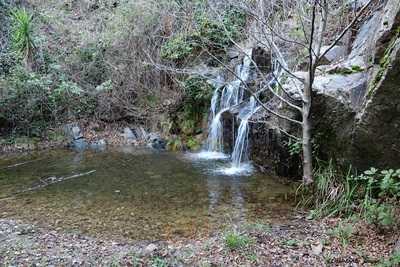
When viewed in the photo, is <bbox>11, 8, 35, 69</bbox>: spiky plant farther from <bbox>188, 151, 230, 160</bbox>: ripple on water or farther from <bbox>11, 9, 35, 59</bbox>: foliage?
<bbox>188, 151, 230, 160</bbox>: ripple on water

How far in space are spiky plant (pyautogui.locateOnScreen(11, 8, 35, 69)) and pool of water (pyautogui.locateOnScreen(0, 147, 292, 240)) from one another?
344 cm

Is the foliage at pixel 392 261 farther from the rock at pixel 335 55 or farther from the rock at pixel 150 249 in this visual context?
the rock at pixel 335 55

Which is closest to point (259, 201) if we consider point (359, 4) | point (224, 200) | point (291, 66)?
point (224, 200)

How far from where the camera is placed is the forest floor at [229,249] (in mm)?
3787

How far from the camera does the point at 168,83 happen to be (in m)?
11.8

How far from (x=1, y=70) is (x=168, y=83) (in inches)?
186

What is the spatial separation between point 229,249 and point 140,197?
2.69 metres

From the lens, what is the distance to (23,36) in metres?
10.6

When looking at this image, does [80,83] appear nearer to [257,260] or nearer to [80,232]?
[80,232]

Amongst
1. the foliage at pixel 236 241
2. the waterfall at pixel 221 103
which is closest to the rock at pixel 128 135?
the waterfall at pixel 221 103

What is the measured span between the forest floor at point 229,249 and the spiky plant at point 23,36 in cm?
753

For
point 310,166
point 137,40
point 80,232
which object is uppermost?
point 137,40

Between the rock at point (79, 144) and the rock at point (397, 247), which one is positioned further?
the rock at point (79, 144)

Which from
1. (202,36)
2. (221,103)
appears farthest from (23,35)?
(221,103)
